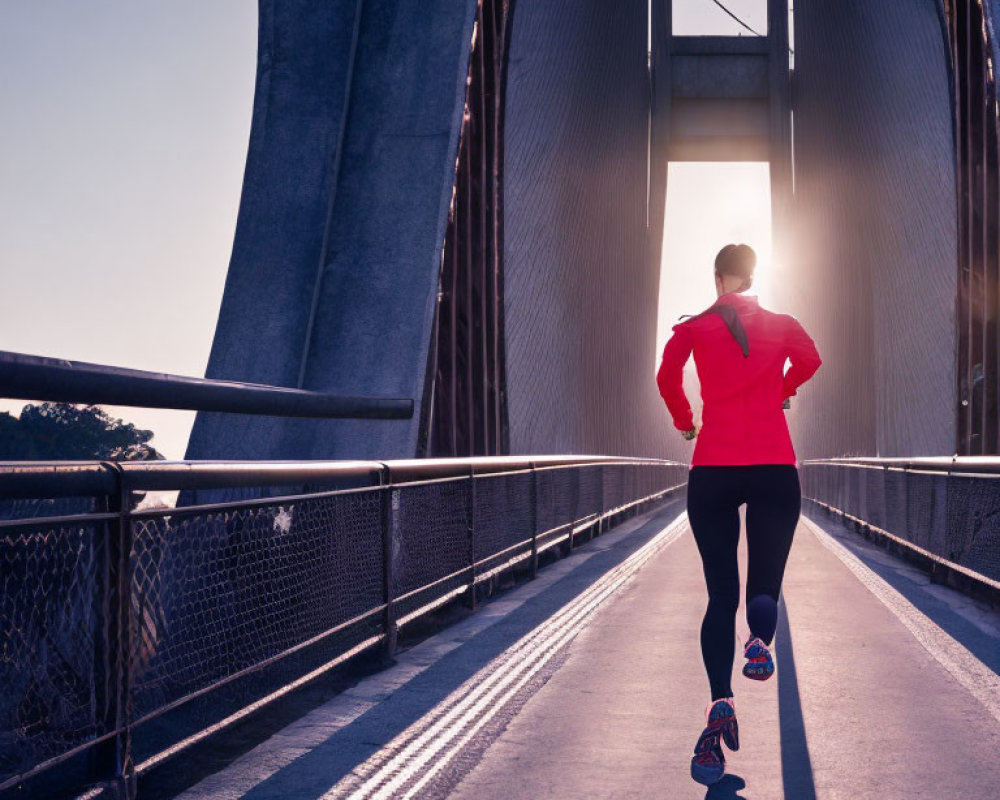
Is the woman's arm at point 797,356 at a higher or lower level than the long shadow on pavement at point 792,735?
higher

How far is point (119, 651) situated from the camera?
4215 millimetres

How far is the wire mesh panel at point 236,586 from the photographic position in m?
4.54

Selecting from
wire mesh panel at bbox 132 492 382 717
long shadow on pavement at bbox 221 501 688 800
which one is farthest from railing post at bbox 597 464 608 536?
wire mesh panel at bbox 132 492 382 717

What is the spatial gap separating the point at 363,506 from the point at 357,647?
77 centimetres

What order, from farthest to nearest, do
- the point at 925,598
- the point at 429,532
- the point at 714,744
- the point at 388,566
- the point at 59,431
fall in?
the point at 59,431 < the point at 925,598 < the point at 429,532 < the point at 388,566 < the point at 714,744

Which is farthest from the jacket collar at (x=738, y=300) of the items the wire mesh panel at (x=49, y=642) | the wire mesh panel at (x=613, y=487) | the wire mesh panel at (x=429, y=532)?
the wire mesh panel at (x=613, y=487)

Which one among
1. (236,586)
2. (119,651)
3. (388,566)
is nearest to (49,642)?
(119,651)

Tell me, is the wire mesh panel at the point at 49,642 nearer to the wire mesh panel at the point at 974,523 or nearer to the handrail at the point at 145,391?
the handrail at the point at 145,391

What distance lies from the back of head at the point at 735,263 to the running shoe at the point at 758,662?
4.76 feet

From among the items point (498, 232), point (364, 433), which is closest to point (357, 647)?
point (364, 433)

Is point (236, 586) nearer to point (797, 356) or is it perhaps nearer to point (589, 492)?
point (797, 356)

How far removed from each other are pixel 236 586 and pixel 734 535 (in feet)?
6.57

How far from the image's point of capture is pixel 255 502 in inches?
216

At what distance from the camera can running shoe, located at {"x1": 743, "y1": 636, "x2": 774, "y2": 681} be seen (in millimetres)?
4965
